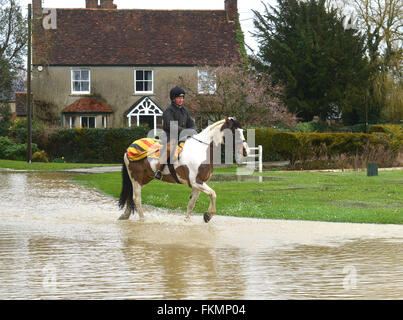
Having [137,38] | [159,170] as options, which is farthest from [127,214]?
[137,38]

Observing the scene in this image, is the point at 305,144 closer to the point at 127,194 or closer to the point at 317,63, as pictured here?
the point at 317,63

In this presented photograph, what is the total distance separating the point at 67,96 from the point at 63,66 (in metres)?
2.11

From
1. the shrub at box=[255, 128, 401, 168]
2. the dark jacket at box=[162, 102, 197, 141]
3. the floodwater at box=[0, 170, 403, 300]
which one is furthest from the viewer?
the shrub at box=[255, 128, 401, 168]

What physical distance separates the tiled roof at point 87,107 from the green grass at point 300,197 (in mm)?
21719

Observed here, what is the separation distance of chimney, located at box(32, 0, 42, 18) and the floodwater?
3810 cm

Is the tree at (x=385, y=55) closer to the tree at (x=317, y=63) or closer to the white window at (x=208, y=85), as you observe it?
the tree at (x=317, y=63)

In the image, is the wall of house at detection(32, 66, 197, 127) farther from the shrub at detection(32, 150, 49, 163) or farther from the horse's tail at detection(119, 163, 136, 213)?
the horse's tail at detection(119, 163, 136, 213)

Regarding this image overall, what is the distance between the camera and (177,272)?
30.6 ft

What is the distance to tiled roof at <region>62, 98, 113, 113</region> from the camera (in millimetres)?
49594

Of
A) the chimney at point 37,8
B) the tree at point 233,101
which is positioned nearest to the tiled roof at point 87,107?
the chimney at point 37,8

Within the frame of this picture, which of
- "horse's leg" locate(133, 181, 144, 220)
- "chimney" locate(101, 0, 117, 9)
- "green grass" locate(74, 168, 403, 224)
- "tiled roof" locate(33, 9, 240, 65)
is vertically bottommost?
"green grass" locate(74, 168, 403, 224)

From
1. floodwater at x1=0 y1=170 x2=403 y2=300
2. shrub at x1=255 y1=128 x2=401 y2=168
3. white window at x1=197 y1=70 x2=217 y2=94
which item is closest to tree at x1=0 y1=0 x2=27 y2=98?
white window at x1=197 y1=70 x2=217 y2=94

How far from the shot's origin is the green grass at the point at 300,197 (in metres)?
15.9
